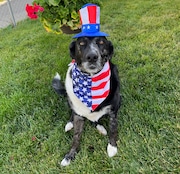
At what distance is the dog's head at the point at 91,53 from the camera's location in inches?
72.2

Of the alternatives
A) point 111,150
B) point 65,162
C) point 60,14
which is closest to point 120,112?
point 111,150

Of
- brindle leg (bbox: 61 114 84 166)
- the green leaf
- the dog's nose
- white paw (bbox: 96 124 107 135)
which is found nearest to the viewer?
the dog's nose

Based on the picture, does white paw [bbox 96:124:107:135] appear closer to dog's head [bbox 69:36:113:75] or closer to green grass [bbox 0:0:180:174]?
green grass [bbox 0:0:180:174]

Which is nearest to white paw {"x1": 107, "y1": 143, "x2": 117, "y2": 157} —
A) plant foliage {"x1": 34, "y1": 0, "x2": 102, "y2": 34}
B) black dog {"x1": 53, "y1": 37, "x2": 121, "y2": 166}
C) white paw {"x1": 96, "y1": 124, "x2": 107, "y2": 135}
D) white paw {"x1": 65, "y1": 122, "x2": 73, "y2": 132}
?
black dog {"x1": 53, "y1": 37, "x2": 121, "y2": 166}

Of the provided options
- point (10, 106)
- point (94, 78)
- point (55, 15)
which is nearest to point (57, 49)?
point (55, 15)

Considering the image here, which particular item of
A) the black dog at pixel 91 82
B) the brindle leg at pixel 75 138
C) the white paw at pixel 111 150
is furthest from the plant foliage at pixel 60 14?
the white paw at pixel 111 150

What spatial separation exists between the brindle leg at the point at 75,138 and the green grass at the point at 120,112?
5 cm

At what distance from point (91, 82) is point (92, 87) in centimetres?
4

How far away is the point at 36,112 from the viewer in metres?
2.66

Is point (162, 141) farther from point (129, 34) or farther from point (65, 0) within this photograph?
point (129, 34)

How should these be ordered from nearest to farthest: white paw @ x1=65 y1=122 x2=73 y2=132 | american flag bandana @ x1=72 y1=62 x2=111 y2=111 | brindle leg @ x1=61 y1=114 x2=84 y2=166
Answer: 1. american flag bandana @ x1=72 y1=62 x2=111 y2=111
2. brindle leg @ x1=61 y1=114 x2=84 y2=166
3. white paw @ x1=65 y1=122 x2=73 y2=132

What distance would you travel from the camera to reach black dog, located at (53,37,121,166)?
1.88m

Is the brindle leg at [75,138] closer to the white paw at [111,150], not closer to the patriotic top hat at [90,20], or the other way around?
the white paw at [111,150]

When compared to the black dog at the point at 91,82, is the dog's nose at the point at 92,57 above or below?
above
